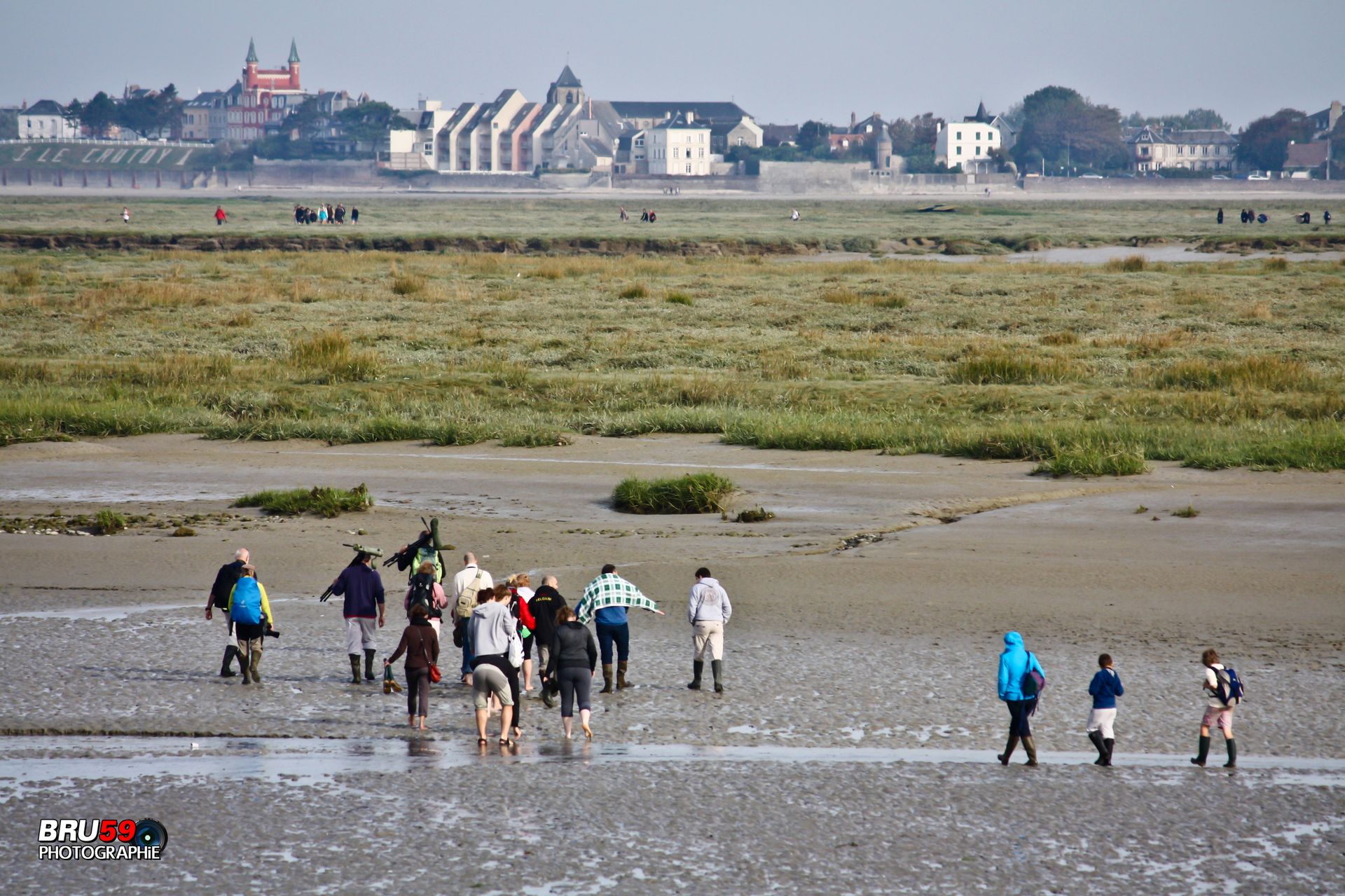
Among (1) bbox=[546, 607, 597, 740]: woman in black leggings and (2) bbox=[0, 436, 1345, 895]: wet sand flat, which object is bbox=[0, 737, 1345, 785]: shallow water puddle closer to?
(2) bbox=[0, 436, 1345, 895]: wet sand flat

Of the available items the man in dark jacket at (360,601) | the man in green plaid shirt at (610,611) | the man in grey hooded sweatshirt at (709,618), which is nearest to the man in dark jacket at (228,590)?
the man in dark jacket at (360,601)

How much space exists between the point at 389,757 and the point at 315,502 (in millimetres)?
9813

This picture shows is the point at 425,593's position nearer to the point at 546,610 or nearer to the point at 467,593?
the point at 467,593

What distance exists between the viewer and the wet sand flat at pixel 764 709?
909cm

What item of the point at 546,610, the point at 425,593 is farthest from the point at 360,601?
the point at 546,610

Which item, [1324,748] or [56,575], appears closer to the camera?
[1324,748]

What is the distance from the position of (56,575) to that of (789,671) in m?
9.25

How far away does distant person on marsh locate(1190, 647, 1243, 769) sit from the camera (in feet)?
33.3

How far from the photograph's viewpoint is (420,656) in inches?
437

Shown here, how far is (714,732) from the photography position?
11.3m

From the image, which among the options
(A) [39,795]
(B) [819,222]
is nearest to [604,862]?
(A) [39,795]

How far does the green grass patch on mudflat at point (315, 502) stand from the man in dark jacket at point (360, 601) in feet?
24.8

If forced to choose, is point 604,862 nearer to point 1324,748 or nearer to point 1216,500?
point 1324,748

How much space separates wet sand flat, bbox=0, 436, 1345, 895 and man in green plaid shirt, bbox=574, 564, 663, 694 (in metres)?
0.31
